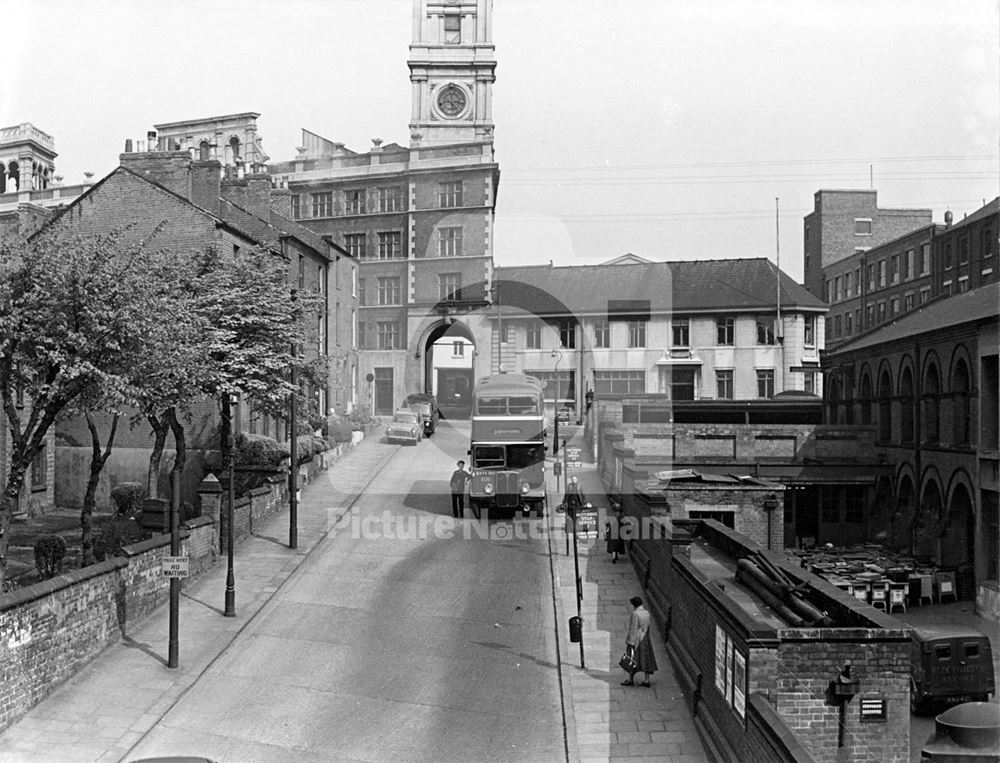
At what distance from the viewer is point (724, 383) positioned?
65.9m

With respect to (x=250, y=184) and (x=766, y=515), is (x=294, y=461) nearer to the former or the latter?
(x=766, y=515)

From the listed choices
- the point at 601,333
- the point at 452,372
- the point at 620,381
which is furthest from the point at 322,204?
the point at 620,381

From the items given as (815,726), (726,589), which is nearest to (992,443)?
(726,589)

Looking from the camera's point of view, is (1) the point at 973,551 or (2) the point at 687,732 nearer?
(2) the point at 687,732

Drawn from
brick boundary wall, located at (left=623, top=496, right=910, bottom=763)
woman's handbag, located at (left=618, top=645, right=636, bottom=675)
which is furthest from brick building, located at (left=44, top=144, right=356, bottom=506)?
brick boundary wall, located at (left=623, top=496, right=910, bottom=763)

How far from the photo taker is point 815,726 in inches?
484

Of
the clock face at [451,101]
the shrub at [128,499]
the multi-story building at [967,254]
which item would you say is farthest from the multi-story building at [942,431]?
the clock face at [451,101]

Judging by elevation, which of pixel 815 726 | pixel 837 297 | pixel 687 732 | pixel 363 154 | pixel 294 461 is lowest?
pixel 687 732

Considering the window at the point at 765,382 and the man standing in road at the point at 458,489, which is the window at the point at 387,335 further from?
the man standing in road at the point at 458,489

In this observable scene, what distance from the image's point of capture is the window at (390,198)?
71.7 m

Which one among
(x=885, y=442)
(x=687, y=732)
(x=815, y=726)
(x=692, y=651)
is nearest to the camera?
(x=815, y=726)

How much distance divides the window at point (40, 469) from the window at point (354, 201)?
129 feet

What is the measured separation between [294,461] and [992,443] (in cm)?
2289

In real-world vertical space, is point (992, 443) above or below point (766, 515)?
above
